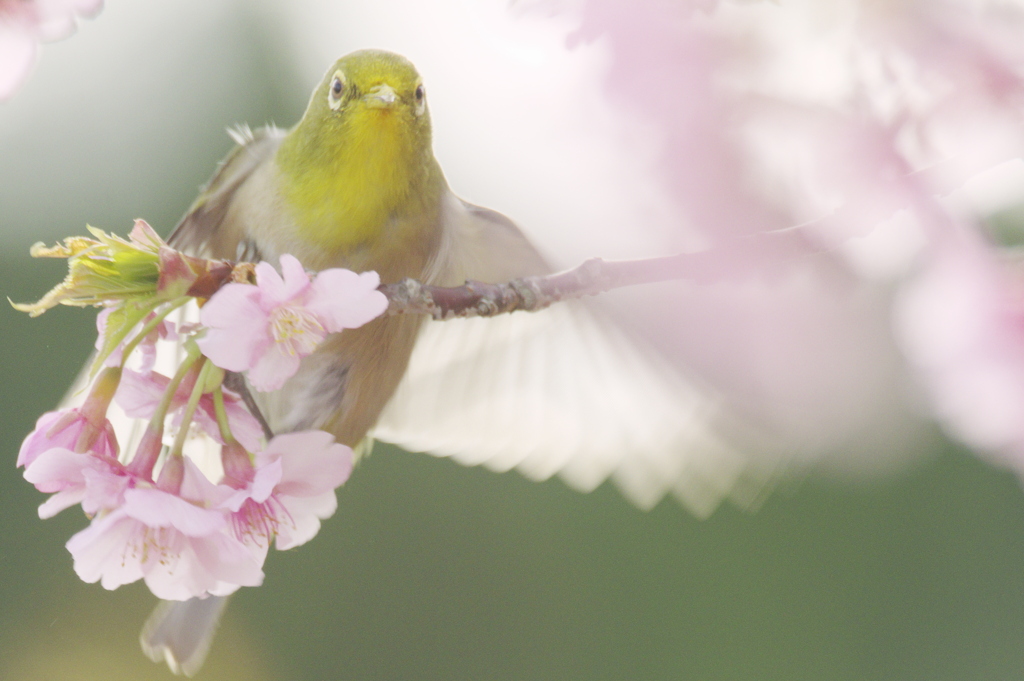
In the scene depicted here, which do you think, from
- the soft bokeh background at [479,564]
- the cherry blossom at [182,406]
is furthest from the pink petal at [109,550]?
the soft bokeh background at [479,564]

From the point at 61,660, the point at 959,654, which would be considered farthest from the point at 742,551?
the point at 61,660

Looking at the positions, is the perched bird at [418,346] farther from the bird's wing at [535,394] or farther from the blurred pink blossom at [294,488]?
the blurred pink blossom at [294,488]

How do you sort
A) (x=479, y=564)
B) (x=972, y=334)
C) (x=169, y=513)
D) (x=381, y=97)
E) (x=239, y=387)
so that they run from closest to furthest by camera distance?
(x=972, y=334) → (x=169, y=513) → (x=239, y=387) → (x=381, y=97) → (x=479, y=564)

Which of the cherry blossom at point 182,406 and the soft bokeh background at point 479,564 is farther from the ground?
the cherry blossom at point 182,406

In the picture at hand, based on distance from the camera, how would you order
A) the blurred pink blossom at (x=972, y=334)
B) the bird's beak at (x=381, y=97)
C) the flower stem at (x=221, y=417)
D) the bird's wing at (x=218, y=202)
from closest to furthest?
1. the blurred pink blossom at (x=972, y=334)
2. the flower stem at (x=221, y=417)
3. the bird's beak at (x=381, y=97)
4. the bird's wing at (x=218, y=202)

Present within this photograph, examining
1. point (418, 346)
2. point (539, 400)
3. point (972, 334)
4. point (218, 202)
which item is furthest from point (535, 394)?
point (972, 334)

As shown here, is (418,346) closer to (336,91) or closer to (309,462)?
(336,91)

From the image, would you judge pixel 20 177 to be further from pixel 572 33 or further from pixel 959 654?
pixel 959 654

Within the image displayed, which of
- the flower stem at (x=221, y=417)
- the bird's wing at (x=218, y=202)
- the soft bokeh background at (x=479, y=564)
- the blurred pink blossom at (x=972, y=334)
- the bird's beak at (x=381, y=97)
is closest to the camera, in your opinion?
the blurred pink blossom at (x=972, y=334)
